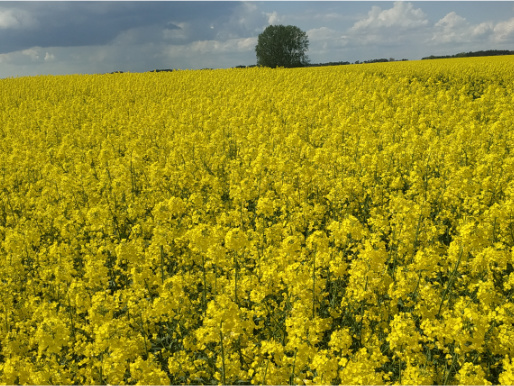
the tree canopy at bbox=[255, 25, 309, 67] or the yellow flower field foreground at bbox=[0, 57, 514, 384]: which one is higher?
the tree canopy at bbox=[255, 25, 309, 67]

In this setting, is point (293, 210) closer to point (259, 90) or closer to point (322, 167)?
point (322, 167)

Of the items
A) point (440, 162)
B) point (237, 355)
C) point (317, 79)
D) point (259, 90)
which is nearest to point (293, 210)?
point (237, 355)

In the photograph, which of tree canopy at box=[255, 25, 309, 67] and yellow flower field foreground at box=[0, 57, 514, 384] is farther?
tree canopy at box=[255, 25, 309, 67]

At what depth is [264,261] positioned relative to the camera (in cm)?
569

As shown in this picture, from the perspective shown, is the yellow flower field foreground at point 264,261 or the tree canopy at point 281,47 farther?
the tree canopy at point 281,47

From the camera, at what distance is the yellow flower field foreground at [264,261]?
4.12 m

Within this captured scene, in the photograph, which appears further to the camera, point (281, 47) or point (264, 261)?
point (281, 47)

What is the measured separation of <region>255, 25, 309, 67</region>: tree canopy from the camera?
64.8m

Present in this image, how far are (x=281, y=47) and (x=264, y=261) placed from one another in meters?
65.2

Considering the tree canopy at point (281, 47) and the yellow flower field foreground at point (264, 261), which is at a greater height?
the tree canopy at point (281, 47)

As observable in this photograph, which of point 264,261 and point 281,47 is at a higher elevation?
point 281,47

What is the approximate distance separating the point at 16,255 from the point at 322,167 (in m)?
6.74

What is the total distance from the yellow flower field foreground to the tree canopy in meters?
54.7

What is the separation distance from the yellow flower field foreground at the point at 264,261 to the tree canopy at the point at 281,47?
54734 mm
